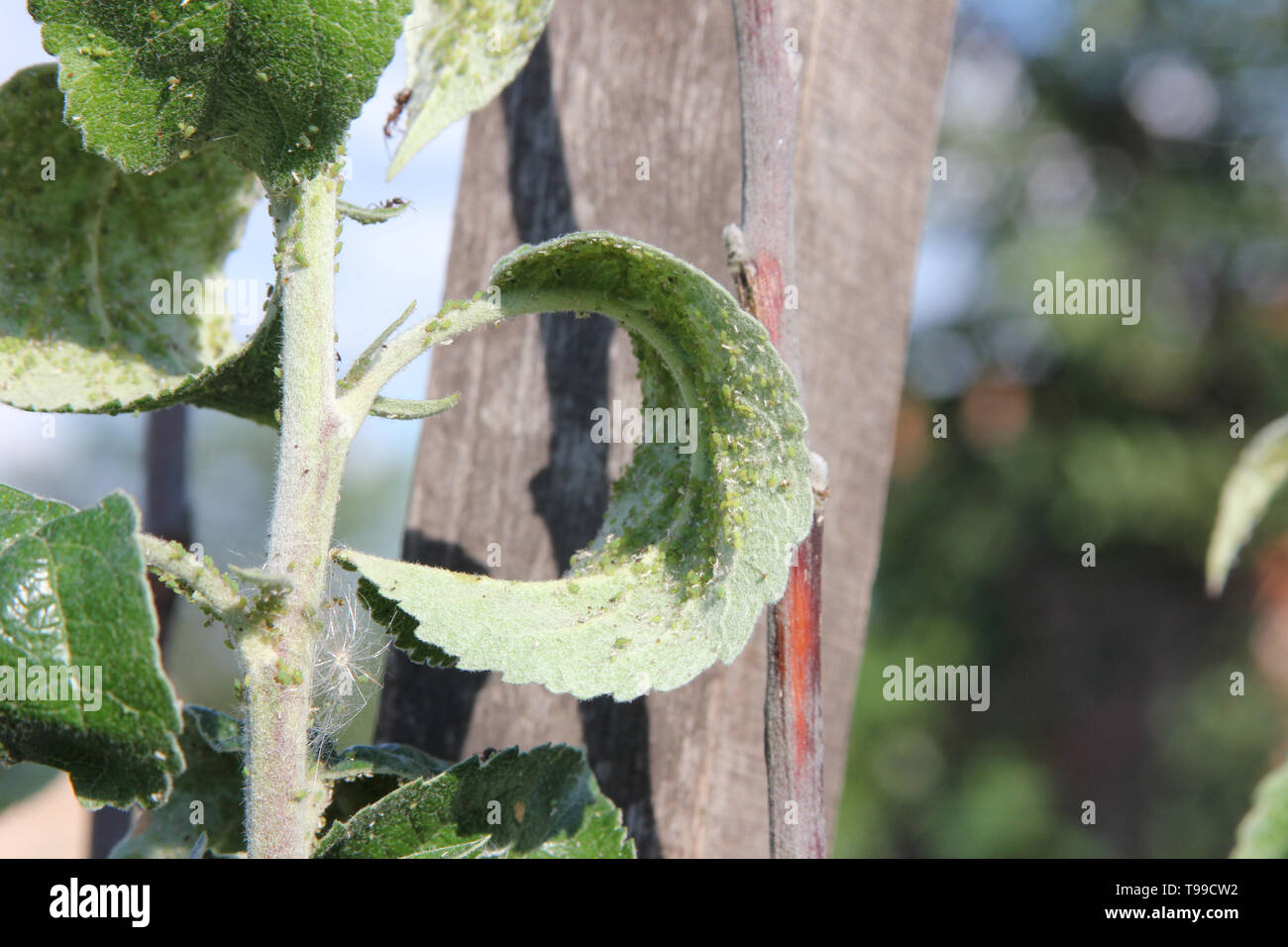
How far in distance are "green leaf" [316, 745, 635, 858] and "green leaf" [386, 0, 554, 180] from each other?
348 millimetres

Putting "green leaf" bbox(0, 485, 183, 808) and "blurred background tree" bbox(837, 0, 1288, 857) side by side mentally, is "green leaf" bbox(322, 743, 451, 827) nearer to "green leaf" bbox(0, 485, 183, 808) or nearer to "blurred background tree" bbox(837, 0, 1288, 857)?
"green leaf" bbox(0, 485, 183, 808)

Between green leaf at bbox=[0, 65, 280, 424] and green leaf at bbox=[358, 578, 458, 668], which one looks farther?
green leaf at bbox=[0, 65, 280, 424]

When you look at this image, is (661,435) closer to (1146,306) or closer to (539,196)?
(539,196)

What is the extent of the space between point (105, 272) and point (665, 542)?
402 millimetres

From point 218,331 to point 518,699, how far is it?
36 centimetres

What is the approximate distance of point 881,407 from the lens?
3.13 feet

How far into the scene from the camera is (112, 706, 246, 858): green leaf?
66cm
